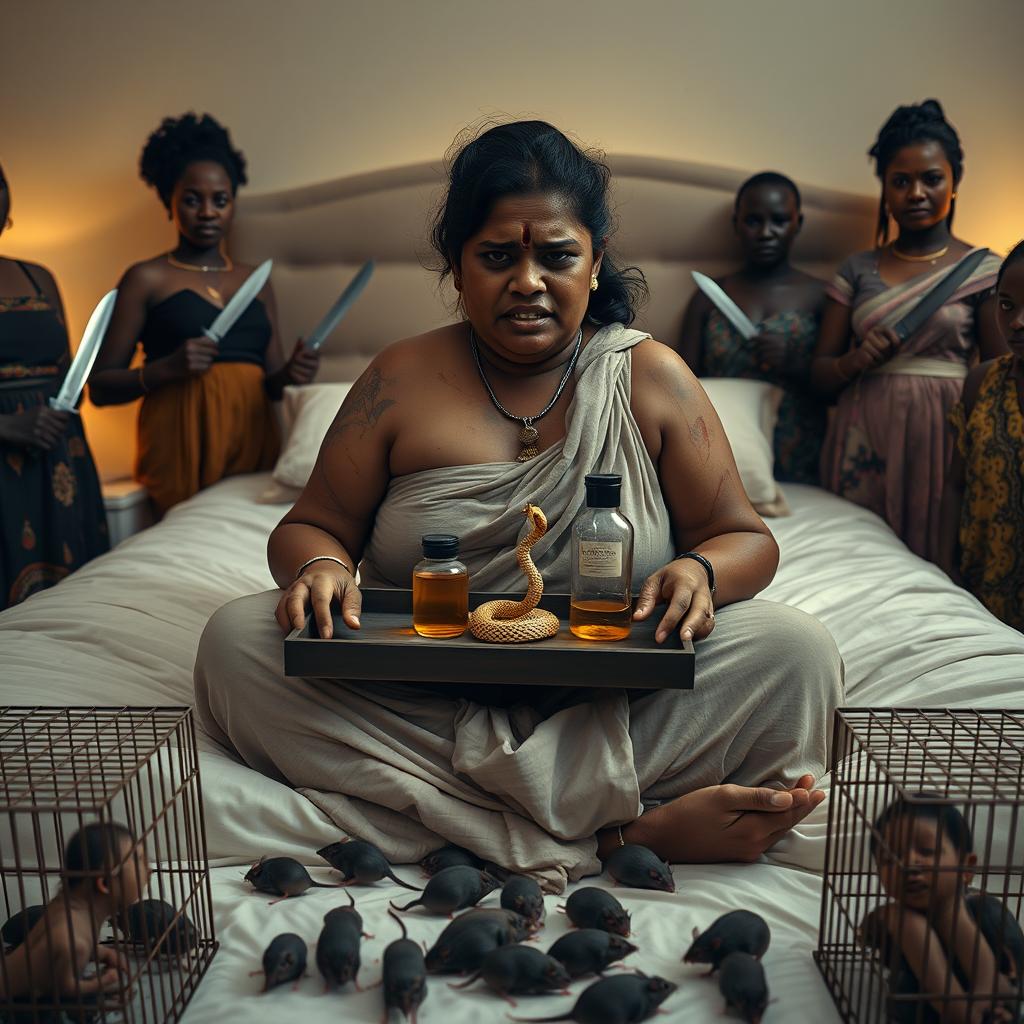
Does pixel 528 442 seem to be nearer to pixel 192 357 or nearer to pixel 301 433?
pixel 301 433

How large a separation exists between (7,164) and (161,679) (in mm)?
2368

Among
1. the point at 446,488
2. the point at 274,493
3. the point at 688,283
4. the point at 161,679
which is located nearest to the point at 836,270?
the point at 688,283

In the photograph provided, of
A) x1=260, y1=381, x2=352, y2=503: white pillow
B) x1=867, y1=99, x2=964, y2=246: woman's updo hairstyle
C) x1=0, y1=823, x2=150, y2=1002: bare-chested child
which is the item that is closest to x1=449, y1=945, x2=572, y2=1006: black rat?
x1=0, y1=823, x2=150, y2=1002: bare-chested child

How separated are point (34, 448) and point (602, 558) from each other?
1.87 meters

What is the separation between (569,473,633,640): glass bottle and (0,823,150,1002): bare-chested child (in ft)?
2.07

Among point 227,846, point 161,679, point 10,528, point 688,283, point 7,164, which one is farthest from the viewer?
point 7,164

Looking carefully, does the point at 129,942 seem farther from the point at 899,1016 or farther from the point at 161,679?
the point at 899,1016

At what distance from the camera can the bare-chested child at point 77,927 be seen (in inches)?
42.6

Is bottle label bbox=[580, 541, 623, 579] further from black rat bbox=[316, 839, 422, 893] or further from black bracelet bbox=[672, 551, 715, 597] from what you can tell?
black rat bbox=[316, 839, 422, 893]

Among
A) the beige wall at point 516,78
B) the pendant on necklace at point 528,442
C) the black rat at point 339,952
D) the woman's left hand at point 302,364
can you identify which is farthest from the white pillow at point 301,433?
the black rat at point 339,952

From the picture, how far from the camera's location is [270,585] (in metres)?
2.38

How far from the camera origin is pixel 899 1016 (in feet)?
3.72

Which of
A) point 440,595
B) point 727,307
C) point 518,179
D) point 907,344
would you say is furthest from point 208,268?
point 440,595

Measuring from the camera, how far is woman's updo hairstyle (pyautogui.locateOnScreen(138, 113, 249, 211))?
3.19 metres
